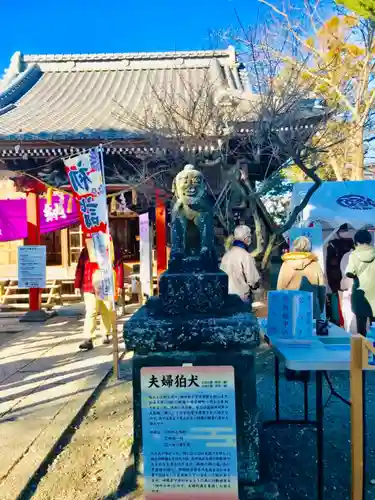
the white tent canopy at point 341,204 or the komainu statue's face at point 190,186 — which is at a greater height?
the white tent canopy at point 341,204

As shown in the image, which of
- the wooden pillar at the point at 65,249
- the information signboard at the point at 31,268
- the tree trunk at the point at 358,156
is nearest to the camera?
the information signboard at the point at 31,268

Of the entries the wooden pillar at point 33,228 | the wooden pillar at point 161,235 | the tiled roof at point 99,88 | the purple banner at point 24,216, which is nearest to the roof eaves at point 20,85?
the tiled roof at point 99,88

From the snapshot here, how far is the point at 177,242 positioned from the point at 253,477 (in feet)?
5.05

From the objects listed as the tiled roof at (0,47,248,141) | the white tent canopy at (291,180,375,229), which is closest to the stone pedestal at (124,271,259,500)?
the white tent canopy at (291,180,375,229)

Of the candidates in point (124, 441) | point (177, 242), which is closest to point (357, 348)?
point (177, 242)

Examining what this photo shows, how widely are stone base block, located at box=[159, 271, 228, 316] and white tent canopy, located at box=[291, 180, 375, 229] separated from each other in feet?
20.1

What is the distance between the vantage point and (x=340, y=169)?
15930mm

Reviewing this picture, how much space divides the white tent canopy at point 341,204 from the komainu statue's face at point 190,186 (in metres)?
5.88

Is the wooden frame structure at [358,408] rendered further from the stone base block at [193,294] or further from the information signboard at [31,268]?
the information signboard at [31,268]

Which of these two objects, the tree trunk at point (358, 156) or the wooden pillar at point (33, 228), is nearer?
the wooden pillar at point (33, 228)

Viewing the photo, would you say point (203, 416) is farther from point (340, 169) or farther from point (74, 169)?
point (340, 169)

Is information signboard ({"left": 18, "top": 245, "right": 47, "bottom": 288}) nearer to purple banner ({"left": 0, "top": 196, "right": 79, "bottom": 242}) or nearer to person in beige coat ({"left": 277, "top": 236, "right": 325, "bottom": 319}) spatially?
purple banner ({"left": 0, "top": 196, "right": 79, "bottom": 242})

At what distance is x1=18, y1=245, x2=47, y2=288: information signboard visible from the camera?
855 cm

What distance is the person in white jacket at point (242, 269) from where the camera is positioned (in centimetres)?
→ 523
